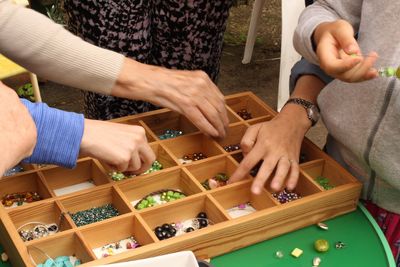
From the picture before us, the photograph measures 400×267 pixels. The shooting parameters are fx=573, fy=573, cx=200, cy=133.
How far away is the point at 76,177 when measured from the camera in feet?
3.50

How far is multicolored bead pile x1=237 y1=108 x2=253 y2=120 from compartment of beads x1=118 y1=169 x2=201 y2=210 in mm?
280

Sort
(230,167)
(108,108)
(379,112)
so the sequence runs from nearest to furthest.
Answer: (379,112), (230,167), (108,108)

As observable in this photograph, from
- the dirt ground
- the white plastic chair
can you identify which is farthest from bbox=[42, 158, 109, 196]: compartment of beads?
the dirt ground

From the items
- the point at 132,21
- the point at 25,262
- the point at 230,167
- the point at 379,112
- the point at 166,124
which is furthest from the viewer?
the point at 132,21

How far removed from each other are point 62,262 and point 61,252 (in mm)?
22

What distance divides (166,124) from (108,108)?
273mm

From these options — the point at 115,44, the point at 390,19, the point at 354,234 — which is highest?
the point at 390,19

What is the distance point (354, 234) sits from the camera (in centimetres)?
101

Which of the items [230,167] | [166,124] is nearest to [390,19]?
[230,167]

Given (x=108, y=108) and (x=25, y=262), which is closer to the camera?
(x=25, y=262)

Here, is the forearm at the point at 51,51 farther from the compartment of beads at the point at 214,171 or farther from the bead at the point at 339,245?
the bead at the point at 339,245

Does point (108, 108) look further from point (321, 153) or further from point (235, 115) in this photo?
point (321, 153)

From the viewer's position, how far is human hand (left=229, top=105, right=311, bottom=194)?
1044 millimetres

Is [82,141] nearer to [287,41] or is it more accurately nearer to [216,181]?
[216,181]
